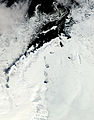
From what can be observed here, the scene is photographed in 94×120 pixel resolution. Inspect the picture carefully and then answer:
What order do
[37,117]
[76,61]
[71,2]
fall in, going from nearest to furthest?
[37,117], [76,61], [71,2]

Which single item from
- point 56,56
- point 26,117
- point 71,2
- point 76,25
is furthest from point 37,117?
point 71,2

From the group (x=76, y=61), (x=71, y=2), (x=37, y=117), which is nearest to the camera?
(x=37, y=117)

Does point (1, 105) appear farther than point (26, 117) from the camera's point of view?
Yes

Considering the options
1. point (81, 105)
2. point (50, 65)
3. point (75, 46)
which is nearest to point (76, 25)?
point (75, 46)

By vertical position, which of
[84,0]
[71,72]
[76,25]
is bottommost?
[71,72]

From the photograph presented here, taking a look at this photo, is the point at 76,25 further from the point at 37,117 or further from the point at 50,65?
the point at 37,117

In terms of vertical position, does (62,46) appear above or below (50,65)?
above

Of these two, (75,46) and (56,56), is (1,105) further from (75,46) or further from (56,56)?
(75,46)
